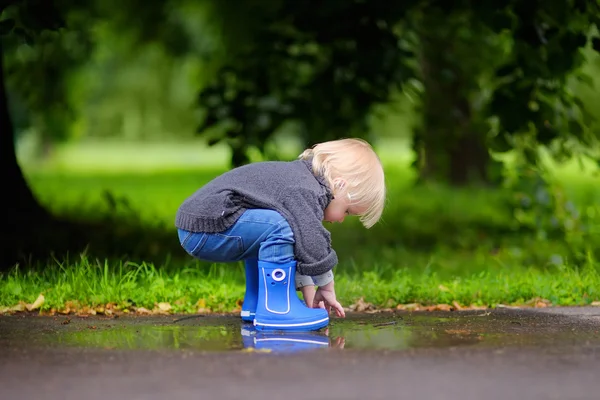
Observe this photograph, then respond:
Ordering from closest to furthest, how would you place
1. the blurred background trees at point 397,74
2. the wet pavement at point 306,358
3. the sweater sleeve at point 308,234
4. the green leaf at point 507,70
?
the wet pavement at point 306,358 → the sweater sleeve at point 308,234 → the blurred background trees at point 397,74 → the green leaf at point 507,70

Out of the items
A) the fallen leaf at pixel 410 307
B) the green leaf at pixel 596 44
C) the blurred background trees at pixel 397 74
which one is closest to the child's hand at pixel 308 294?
the fallen leaf at pixel 410 307

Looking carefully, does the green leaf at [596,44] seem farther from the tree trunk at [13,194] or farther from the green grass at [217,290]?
the tree trunk at [13,194]

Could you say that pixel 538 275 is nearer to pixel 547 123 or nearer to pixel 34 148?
pixel 547 123

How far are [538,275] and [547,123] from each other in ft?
5.54

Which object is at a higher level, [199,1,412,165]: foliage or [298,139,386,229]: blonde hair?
[199,1,412,165]: foliage

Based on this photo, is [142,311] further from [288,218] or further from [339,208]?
[339,208]

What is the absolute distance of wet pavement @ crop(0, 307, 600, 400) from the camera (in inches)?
140

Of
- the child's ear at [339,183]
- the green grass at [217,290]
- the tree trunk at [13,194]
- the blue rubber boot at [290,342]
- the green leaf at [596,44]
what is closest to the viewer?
the blue rubber boot at [290,342]

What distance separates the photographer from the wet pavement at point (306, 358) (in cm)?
357

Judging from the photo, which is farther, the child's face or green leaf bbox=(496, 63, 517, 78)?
green leaf bbox=(496, 63, 517, 78)

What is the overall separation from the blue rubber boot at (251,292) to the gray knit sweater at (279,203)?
0.36 metres

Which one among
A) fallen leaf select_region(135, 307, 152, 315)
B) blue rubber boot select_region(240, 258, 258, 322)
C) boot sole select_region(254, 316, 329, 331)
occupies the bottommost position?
fallen leaf select_region(135, 307, 152, 315)

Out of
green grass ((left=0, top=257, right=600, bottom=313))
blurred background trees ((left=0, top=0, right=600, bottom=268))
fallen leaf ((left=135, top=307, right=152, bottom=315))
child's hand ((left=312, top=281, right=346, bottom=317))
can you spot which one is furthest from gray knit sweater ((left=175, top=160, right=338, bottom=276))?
blurred background trees ((left=0, top=0, right=600, bottom=268))

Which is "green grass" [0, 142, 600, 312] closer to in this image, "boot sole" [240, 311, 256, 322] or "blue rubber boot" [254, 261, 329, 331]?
"boot sole" [240, 311, 256, 322]
